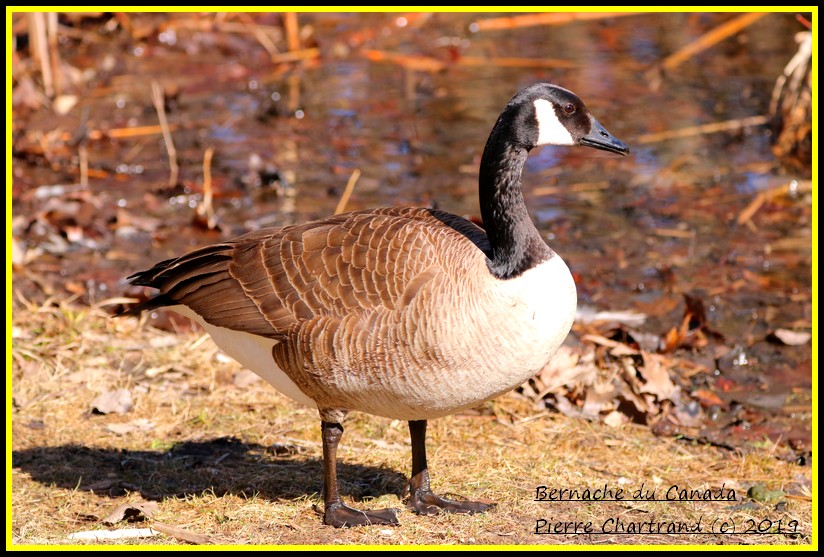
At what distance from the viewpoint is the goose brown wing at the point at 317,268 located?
4.88 m

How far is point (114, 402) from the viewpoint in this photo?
21.5 ft

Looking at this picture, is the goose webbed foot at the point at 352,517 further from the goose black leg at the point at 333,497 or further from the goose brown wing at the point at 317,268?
the goose brown wing at the point at 317,268

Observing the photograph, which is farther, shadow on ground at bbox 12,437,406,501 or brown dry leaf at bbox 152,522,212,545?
shadow on ground at bbox 12,437,406,501

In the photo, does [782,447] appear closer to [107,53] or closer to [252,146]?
[252,146]

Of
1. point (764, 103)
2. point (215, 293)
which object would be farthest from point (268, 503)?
point (764, 103)

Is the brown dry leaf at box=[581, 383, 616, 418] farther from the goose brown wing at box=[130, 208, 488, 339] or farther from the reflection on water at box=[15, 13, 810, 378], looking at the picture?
the goose brown wing at box=[130, 208, 488, 339]

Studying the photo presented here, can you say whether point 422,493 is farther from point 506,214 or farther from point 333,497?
point 506,214

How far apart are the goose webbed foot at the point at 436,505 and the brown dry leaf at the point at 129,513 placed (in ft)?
4.37

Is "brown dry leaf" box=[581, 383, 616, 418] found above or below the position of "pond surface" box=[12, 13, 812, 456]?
below

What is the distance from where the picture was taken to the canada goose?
15.5 ft

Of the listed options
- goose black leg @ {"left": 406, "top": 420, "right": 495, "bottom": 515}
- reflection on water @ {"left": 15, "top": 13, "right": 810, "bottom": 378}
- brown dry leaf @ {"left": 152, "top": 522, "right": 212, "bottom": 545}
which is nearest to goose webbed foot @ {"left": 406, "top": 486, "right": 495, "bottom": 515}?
goose black leg @ {"left": 406, "top": 420, "right": 495, "bottom": 515}

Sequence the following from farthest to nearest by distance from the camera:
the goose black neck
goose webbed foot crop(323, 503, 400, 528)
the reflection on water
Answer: the reflection on water < goose webbed foot crop(323, 503, 400, 528) < the goose black neck

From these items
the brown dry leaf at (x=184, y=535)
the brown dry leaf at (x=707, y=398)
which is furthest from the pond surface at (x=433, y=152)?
the brown dry leaf at (x=184, y=535)

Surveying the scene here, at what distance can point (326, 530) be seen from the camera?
200 inches
